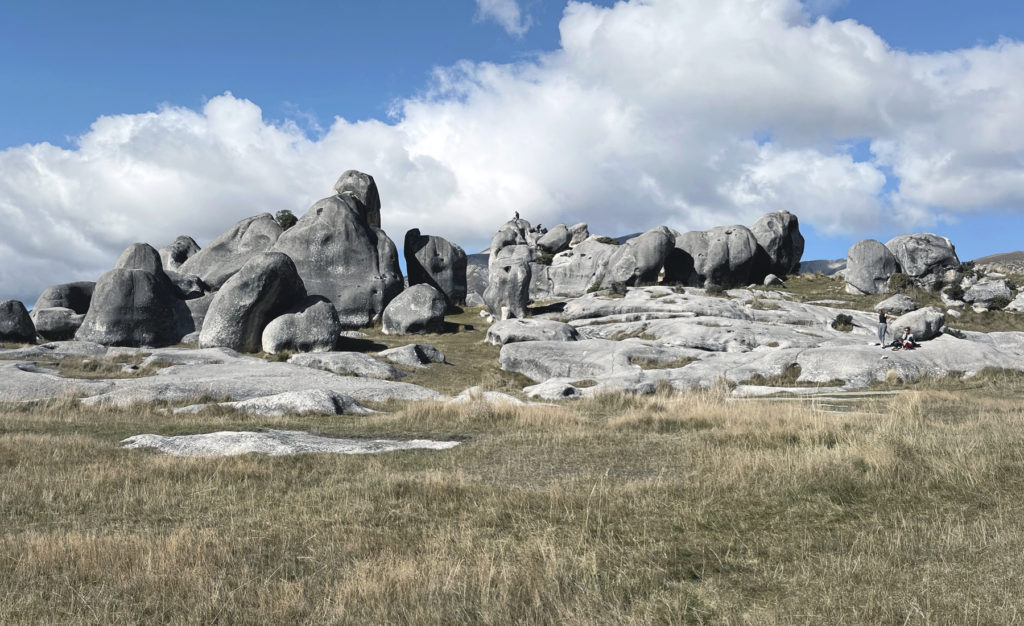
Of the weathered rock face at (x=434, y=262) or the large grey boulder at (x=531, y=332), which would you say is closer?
the large grey boulder at (x=531, y=332)

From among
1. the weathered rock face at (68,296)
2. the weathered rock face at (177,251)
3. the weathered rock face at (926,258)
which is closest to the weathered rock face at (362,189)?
the weathered rock face at (177,251)

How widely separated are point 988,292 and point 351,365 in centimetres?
5054

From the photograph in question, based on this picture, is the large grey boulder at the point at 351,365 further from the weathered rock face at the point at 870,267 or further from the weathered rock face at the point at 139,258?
the weathered rock face at the point at 870,267

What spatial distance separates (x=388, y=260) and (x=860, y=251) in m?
42.4

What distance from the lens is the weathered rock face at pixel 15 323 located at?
41.9 m

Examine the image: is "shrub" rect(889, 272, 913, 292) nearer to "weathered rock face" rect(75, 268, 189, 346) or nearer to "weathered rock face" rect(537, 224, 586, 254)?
"weathered rock face" rect(537, 224, 586, 254)

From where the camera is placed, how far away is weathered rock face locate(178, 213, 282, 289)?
59.0 meters

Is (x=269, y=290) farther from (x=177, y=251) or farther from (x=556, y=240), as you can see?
(x=556, y=240)

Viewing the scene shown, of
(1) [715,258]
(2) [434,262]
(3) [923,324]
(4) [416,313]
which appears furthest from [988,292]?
(2) [434,262]

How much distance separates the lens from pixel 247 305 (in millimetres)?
42156

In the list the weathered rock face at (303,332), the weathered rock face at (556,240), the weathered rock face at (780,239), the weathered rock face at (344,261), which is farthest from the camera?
the weathered rock face at (556,240)

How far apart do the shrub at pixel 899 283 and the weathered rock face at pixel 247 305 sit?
5121 centimetres

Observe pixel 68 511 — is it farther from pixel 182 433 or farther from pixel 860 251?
pixel 860 251

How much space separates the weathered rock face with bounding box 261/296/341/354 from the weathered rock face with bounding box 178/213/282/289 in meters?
18.0
